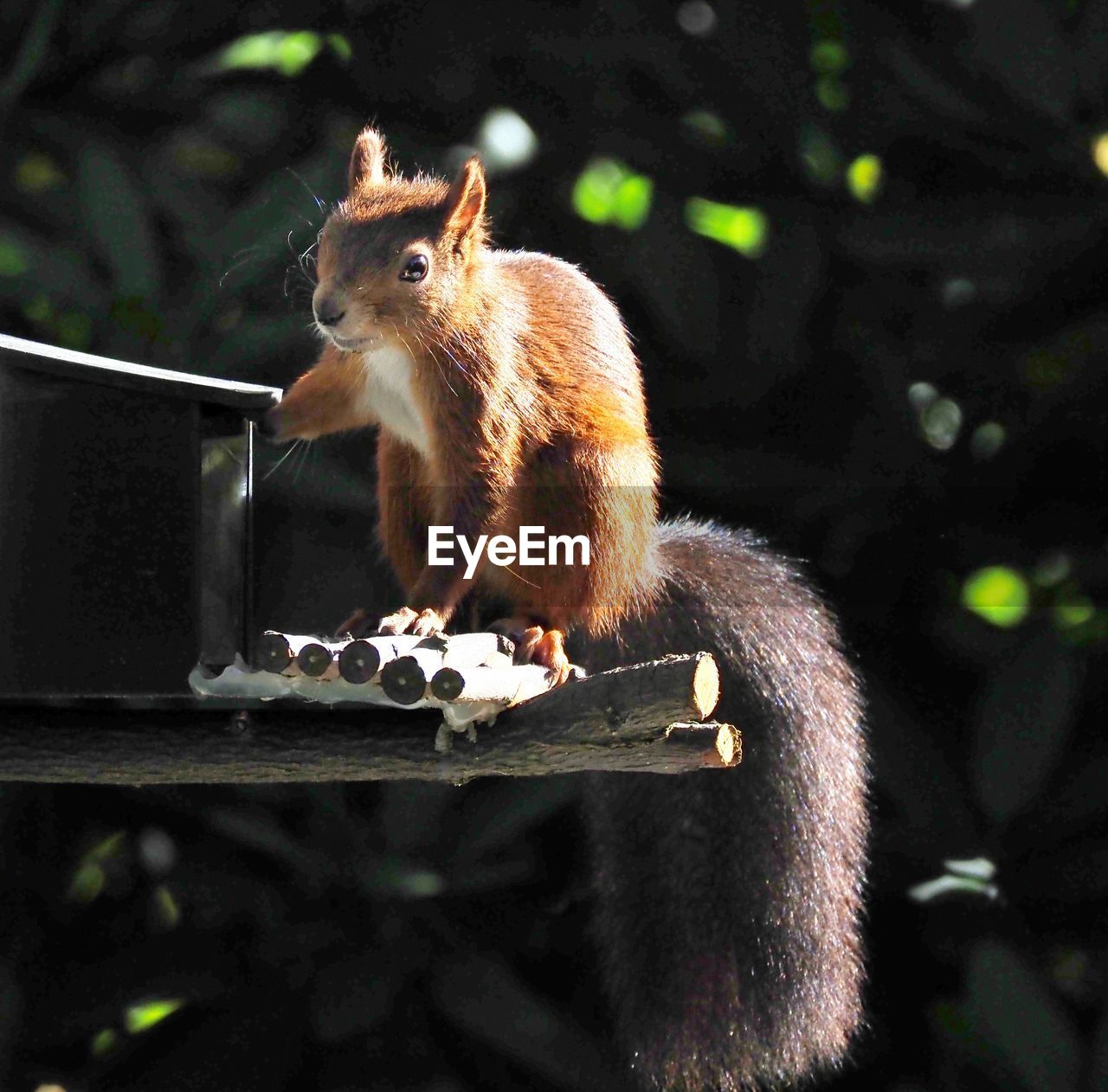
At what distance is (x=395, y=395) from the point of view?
1.62m

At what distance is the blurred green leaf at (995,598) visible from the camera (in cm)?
212

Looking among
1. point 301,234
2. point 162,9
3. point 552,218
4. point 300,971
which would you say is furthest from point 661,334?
point 300,971

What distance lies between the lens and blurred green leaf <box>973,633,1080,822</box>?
2.12 m

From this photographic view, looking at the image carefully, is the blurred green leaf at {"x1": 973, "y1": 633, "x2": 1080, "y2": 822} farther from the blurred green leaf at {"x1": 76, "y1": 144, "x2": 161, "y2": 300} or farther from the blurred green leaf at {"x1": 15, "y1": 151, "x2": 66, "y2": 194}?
the blurred green leaf at {"x1": 15, "y1": 151, "x2": 66, "y2": 194}

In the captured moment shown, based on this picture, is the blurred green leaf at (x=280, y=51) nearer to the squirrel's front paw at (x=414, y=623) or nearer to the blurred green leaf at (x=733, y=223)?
the blurred green leaf at (x=733, y=223)

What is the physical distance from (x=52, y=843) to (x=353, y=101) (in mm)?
1117

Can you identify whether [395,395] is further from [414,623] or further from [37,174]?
[37,174]

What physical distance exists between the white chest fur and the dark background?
37 cm

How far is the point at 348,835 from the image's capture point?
2.27 meters

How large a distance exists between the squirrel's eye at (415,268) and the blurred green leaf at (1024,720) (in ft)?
3.37

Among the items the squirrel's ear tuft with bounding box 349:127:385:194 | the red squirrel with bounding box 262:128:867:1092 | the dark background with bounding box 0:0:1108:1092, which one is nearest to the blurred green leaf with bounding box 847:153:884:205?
the dark background with bounding box 0:0:1108:1092


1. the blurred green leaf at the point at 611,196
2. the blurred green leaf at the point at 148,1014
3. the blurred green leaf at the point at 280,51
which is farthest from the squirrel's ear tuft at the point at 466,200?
the blurred green leaf at the point at 148,1014

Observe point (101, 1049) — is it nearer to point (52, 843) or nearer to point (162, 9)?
point (52, 843)

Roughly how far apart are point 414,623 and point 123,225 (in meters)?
0.91
